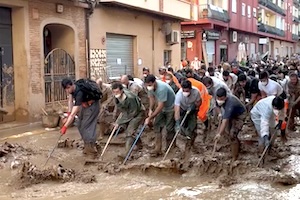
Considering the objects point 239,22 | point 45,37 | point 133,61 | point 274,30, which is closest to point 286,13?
point 274,30

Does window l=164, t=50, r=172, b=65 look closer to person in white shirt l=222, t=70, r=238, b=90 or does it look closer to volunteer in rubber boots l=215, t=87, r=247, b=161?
person in white shirt l=222, t=70, r=238, b=90

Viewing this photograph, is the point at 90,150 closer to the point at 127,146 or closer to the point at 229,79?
the point at 127,146

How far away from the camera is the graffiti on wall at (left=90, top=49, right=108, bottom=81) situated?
15.3 m

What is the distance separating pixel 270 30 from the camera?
46250mm

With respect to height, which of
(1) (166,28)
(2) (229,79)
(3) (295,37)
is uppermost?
(3) (295,37)

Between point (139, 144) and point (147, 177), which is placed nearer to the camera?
point (147, 177)

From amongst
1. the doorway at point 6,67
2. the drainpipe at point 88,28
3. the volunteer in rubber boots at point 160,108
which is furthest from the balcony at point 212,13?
the volunteer in rubber boots at point 160,108

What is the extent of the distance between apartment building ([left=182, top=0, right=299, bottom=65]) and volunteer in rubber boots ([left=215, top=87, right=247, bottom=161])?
19.5 meters

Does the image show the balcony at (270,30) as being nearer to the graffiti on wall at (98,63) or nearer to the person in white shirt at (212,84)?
the graffiti on wall at (98,63)

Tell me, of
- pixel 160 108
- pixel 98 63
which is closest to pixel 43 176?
pixel 160 108

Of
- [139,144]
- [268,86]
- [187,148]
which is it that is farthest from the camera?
[268,86]

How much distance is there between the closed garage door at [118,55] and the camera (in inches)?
668

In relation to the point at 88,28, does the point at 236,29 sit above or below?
above

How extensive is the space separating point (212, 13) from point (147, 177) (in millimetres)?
21567
